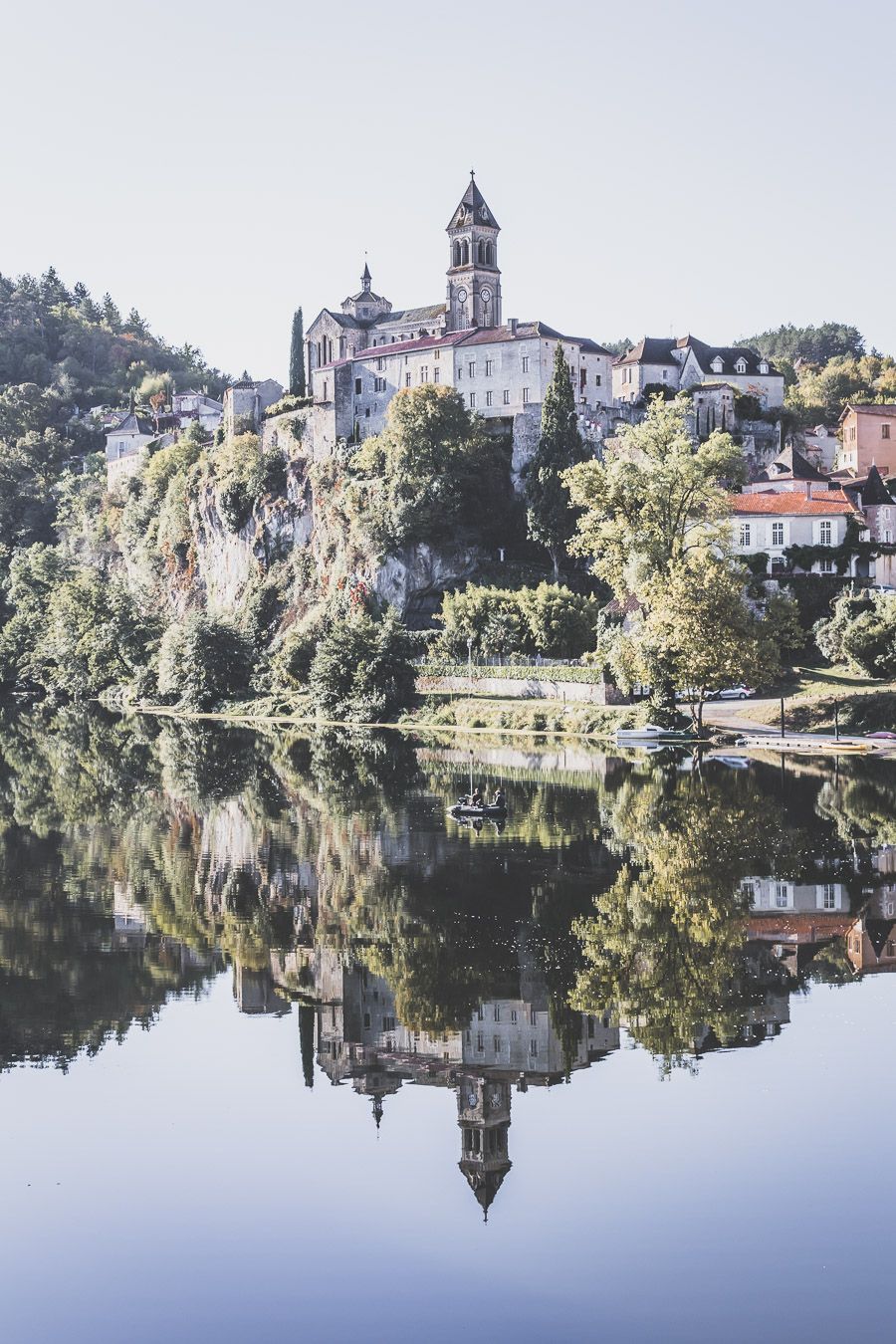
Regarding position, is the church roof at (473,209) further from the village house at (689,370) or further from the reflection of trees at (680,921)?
the reflection of trees at (680,921)

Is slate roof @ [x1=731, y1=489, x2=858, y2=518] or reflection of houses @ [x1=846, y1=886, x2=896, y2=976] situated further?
slate roof @ [x1=731, y1=489, x2=858, y2=518]

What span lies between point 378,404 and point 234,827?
184 feet

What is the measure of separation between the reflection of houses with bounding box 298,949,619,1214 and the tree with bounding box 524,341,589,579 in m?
53.6

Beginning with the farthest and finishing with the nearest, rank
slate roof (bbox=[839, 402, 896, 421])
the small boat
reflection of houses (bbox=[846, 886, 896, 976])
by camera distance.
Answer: slate roof (bbox=[839, 402, 896, 421]) → the small boat → reflection of houses (bbox=[846, 886, 896, 976])

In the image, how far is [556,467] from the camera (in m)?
77.2

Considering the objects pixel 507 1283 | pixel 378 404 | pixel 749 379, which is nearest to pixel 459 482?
Result: pixel 378 404

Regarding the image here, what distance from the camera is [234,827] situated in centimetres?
4209

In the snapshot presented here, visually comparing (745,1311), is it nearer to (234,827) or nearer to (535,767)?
(234,827)

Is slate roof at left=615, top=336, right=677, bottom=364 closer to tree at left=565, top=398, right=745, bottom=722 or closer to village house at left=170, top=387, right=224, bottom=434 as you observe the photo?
tree at left=565, top=398, right=745, bottom=722

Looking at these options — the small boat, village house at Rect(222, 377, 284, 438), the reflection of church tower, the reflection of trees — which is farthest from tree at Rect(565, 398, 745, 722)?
village house at Rect(222, 377, 284, 438)

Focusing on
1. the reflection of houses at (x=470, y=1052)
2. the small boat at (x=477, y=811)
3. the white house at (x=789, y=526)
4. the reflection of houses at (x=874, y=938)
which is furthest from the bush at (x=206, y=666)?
the reflection of houses at (x=470, y=1052)

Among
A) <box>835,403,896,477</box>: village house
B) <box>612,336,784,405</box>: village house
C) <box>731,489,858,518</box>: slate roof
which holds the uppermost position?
<box>612,336,784,405</box>: village house

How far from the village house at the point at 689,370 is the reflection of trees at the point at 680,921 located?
49885mm

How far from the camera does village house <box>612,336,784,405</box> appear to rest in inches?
3526
